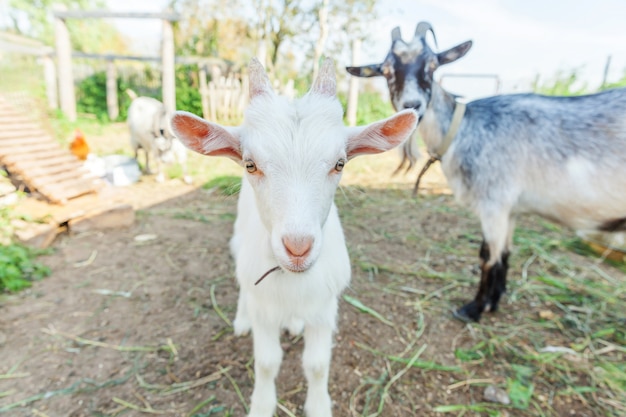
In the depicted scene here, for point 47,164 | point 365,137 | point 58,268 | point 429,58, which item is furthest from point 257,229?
point 47,164

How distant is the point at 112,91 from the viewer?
38.8ft

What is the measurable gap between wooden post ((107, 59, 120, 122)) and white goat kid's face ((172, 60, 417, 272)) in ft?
39.9

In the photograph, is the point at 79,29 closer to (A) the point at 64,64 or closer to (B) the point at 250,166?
(A) the point at 64,64

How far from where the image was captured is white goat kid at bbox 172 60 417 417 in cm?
134

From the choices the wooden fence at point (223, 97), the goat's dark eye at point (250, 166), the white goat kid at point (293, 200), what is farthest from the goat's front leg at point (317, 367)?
the wooden fence at point (223, 97)

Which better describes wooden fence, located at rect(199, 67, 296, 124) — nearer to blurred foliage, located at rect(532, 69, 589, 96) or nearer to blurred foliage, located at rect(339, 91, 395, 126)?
blurred foliage, located at rect(339, 91, 395, 126)

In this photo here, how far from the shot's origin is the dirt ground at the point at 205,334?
2.10m

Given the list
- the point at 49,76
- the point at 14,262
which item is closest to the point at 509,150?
the point at 14,262

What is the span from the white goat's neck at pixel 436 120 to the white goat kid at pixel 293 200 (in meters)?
1.46

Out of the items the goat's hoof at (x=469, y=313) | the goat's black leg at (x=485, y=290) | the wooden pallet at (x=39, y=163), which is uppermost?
the wooden pallet at (x=39, y=163)

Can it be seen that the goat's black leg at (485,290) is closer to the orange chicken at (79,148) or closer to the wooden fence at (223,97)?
the orange chicken at (79,148)

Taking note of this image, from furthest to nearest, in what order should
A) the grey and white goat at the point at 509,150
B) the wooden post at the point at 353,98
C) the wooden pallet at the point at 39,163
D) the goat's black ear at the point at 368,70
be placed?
the wooden post at the point at 353,98 < the wooden pallet at the point at 39,163 < the goat's black ear at the point at 368,70 < the grey and white goat at the point at 509,150

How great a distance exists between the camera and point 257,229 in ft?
5.95

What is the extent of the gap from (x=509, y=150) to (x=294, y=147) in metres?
2.04
